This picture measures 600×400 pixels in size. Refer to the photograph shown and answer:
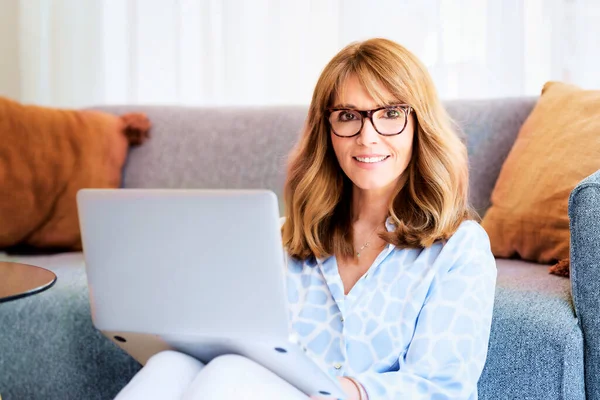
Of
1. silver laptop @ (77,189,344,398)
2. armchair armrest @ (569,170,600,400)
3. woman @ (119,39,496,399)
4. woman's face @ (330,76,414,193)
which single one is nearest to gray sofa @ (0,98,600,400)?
armchair armrest @ (569,170,600,400)

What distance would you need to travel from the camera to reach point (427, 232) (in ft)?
4.46

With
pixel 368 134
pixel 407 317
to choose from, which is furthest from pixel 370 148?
pixel 407 317

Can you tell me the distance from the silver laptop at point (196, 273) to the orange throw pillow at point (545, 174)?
949 mm

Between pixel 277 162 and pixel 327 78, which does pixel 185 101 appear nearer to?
pixel 277 162

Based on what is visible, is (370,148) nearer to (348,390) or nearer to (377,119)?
(377,119)

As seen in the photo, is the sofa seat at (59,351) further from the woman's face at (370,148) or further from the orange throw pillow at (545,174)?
the orange throw pillow at (545,174)

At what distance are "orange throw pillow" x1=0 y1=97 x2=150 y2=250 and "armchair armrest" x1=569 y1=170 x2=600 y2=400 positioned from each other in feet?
4.80

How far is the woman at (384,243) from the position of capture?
1.21 m

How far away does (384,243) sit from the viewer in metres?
1.44

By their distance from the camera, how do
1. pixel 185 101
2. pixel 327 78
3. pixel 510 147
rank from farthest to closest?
pixel 185 101 → pixel 510 147 → pixel 327 78

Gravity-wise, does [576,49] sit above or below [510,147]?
above

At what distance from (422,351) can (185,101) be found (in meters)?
2.22

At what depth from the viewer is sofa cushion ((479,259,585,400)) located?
4.69 ft

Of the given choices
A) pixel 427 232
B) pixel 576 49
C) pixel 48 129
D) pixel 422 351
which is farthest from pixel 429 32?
pixel 422 351
